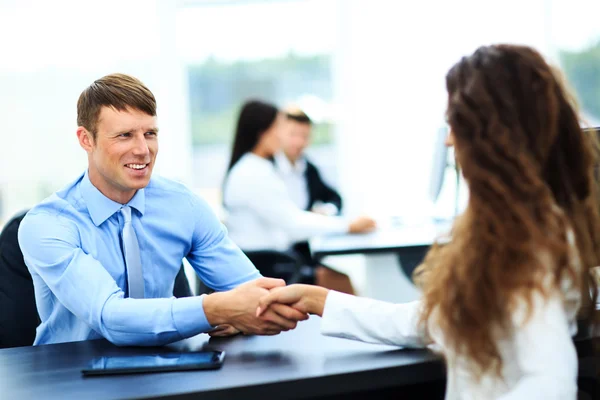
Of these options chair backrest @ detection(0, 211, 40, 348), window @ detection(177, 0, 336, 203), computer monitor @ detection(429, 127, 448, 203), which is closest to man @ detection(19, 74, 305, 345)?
chair backrest @ detection(0, 211, 40, 348)

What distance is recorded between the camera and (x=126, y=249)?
1876mm

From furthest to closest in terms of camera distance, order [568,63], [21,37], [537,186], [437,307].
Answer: [568,63]
[21,37]
[437,307]
[537,186]

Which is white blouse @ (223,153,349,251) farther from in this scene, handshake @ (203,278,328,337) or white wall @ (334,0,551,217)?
handshake @ (203,278,328,337)

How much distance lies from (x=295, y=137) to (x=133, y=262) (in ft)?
9.81

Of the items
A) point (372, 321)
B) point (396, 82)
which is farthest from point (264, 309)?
point (396, 82)

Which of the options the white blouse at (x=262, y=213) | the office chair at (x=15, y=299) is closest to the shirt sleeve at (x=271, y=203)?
the white blouse at (x=262, y=213)

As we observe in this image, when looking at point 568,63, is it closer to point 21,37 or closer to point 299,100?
point 299,100

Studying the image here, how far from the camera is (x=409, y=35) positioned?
567cm

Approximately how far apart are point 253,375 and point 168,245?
2.42 feet

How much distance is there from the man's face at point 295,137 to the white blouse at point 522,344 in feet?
11.0

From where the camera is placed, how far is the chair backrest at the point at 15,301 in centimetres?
201

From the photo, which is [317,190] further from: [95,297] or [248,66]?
[95,297]

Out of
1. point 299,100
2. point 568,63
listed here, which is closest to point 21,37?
point 299,100

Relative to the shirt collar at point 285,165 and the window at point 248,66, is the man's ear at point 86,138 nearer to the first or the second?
the shirt collar at point 285,165
